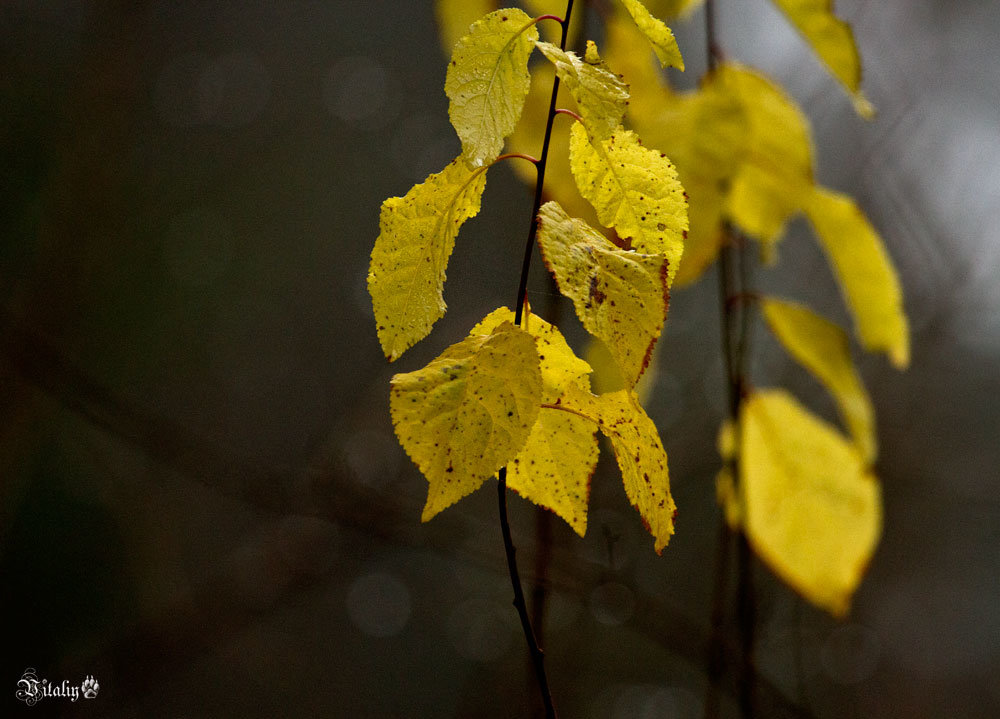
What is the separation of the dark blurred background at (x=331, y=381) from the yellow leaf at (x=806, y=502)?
0.40 meters

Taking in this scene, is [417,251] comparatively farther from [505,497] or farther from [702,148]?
[702,148]

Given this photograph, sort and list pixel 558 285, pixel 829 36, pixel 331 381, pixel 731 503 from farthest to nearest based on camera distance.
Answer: pixel 331 381 → pixel 731 503 → pixel 829 36 → pixel 558 285

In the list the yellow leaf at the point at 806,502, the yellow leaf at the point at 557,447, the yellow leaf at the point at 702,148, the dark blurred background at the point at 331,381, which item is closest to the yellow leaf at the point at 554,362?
the yellow leaf at the point at 557,447

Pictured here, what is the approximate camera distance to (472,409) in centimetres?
15

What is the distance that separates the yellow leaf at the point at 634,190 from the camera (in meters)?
0.16

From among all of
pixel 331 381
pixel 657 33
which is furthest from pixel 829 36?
pixel 331 381

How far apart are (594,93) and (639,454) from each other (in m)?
0.08

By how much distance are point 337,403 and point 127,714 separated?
930mm

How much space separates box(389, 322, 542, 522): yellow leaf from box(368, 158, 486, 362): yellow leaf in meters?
0.01

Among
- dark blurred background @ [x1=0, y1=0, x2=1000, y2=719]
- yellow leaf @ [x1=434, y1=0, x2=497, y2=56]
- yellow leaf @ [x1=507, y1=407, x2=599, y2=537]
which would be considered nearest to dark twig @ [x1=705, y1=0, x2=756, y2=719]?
yellow leaf @ [x1=434, y1=0, x2=497, y2=56]

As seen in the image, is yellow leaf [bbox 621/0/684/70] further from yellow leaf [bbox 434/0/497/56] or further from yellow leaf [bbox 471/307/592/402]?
yellow leaf [bbox 434/0/497/56]

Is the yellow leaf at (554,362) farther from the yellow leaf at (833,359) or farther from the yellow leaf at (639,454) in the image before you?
the yellow leaf at (833,359)

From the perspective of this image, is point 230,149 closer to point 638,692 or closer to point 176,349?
point 176,349

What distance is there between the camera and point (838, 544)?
→ 1.34 ft
